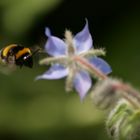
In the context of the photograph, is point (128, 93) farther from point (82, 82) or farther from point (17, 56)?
point (17, 56)

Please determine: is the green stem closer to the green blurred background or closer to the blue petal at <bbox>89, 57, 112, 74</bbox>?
the blue petal at <bbox>89, 57, 112, 74</bbox>

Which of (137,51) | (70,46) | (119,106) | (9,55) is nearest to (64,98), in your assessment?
(137,51)

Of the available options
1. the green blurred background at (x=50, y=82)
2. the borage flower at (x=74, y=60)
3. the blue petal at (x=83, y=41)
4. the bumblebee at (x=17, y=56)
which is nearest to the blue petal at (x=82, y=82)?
the borage flower at (x=74, y=60)

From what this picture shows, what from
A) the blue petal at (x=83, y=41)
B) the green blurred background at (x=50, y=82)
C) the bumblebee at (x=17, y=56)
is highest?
the green blurred background at (x=50, y=82)

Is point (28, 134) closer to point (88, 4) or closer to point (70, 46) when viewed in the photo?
point (88, 4)

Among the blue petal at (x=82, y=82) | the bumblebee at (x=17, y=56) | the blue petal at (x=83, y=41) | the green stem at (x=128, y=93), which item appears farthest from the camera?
the bumblebee at (x=17, y=56)

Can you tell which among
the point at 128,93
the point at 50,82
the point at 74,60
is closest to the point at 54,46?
the point at 74,60

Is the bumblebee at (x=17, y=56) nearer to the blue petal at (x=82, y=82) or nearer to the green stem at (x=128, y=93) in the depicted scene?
the blue petal at (x=82, y=82)
